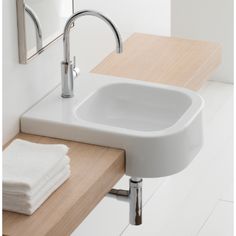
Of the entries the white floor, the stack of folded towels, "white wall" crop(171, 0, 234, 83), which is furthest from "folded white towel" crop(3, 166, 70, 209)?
"white wall" crop(171, 0, 234, 83)

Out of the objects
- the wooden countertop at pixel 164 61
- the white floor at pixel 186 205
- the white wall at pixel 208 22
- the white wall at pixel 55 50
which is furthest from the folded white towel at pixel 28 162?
the white wall at pixel 208 22

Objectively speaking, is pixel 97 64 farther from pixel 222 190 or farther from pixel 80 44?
pixel 222 190

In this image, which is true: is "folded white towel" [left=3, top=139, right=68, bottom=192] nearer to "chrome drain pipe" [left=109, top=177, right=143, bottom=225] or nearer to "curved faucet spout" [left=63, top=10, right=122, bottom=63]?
Answer: "curved faucet spout" [left=63, top=10, right=122, bottom=63]

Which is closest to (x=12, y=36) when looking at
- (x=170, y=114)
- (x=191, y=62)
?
(x=170, y=114)

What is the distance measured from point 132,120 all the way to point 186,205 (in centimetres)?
101

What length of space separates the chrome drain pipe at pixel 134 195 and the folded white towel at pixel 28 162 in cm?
52

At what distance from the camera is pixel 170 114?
99.8 inches

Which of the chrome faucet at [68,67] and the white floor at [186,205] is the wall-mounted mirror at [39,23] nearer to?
the chrome faucet at [68,67]

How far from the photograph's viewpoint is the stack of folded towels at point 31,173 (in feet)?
6.15

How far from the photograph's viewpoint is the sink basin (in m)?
2.20

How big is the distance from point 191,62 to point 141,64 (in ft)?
0.65

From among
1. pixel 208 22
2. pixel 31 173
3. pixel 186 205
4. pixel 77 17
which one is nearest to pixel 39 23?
pixel 77 17

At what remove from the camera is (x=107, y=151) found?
2201mm

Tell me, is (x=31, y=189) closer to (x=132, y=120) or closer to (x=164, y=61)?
(x=132, y=120)
